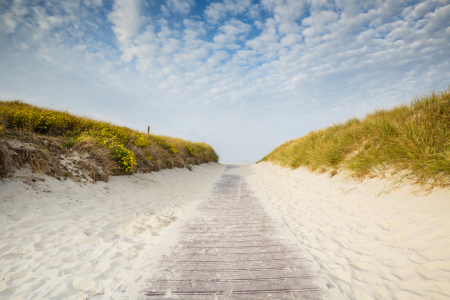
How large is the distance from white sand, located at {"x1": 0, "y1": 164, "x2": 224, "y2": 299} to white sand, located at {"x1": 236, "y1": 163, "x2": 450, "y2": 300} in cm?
295

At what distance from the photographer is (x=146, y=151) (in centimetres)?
934

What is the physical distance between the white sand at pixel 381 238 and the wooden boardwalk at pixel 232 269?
14.3 inches

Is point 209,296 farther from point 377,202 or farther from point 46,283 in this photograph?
point 377,202

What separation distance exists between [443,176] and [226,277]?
442cm

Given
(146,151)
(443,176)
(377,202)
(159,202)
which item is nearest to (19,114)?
(146,151)

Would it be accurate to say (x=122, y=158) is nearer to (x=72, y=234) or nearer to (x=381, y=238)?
(x=72, y=234)

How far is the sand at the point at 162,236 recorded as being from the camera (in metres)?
2.09

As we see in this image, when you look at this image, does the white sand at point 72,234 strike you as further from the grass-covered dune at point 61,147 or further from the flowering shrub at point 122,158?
the flowering shrub at point 122,158

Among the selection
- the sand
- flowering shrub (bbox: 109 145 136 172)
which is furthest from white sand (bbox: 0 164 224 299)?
flowering shrub (bbox: 109 145 136 172)

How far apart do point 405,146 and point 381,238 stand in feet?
9.51

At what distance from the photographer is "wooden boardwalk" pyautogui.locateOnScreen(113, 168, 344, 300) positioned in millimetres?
2025

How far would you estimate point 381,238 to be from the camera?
285 cm

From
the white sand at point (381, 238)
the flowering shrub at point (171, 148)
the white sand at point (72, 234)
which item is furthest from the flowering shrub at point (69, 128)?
the white sand at point (381, 238)

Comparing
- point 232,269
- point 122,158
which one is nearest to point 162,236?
point 232,269
